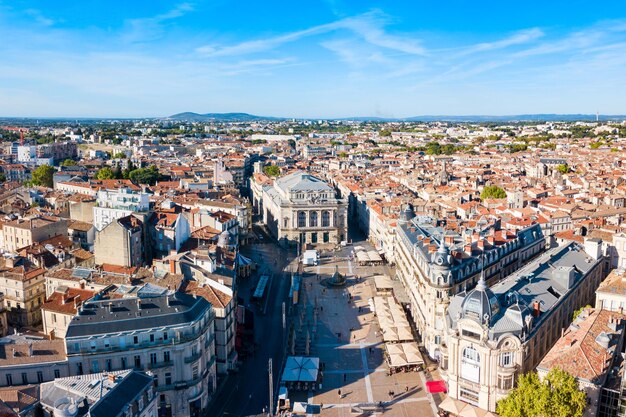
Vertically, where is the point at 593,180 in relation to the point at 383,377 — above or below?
above

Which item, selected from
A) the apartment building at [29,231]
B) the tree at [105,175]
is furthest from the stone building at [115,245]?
the tree at [105,175]

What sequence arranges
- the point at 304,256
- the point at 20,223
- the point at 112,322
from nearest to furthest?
the point at 112,322 < the point at 20,223 < the point at 304,256

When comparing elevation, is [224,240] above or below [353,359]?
above

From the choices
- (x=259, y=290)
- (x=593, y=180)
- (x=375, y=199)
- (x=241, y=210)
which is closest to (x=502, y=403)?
(x=259, y=290)

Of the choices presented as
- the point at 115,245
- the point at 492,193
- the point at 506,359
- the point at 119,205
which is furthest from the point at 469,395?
the point at 492,193

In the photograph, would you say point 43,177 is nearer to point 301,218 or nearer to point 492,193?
point 301,218

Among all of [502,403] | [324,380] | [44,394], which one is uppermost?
[44,394]

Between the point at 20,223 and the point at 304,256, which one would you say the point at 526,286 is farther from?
the point at 20,223
